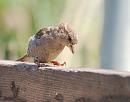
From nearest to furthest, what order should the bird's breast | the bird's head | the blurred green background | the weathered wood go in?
the weathered wood, the bird's head, the bird's breast, the blurred green background

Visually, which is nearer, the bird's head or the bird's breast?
the bird's head

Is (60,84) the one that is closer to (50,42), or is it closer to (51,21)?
(50,42)

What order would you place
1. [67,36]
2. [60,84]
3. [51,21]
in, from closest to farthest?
[60,84], [67,36], [51,21]

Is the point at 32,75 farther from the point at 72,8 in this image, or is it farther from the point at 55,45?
the point at 72,8

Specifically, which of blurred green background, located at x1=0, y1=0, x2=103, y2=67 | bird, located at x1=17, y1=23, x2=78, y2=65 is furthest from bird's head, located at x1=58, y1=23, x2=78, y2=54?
blurred green background, located at x1=0, y1=0, x2=103, y2=67

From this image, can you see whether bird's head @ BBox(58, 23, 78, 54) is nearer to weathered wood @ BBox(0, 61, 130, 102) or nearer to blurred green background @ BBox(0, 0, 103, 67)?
weathered wood @ BBox(0, 61, 130, 102)

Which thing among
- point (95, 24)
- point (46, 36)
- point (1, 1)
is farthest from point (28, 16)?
point (46, 36)

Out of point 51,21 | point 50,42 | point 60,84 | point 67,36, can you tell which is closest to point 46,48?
point 50,42
